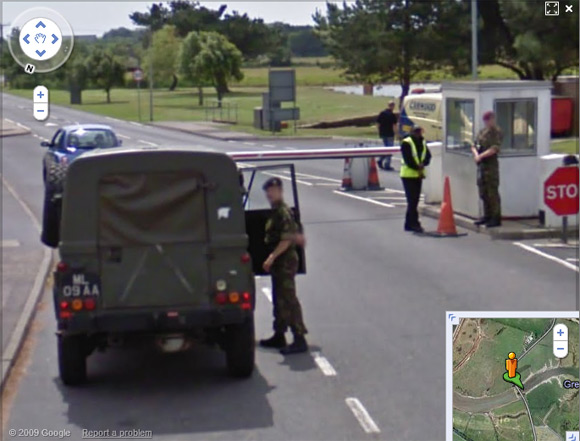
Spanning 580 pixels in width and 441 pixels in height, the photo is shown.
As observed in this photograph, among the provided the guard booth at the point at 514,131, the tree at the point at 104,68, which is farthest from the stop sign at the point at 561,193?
the tree at the point at 104,68

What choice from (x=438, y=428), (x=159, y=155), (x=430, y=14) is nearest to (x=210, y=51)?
(x=159, y=155)

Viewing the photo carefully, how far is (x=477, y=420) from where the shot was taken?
477 centimetres

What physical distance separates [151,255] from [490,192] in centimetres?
884

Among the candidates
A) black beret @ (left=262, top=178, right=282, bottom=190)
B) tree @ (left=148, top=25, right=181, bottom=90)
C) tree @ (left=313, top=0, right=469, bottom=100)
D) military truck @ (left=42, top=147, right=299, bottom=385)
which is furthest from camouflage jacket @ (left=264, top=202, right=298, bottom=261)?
tree @ (left=313, top=0, right=469, bottom=100)

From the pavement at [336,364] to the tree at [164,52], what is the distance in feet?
7.92

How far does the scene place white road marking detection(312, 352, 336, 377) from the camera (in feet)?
30.4

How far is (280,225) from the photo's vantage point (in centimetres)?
983

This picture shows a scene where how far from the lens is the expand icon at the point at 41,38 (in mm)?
6812

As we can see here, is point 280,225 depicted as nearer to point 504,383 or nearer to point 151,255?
point 151,255

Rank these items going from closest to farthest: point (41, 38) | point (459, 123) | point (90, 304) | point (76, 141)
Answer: point (41, 38) < point (90, 304) < point (459, 123) < point (76, 141)

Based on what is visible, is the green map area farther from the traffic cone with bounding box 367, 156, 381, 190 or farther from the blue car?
the traffic cone with bounding box 367, 156, 381, 190

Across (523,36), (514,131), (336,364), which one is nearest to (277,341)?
(336,364)

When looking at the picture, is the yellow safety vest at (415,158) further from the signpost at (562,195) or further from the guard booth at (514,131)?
the signpost at (562,195)

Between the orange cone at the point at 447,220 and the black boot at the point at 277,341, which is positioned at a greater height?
the orange cone at the point at 447,220
